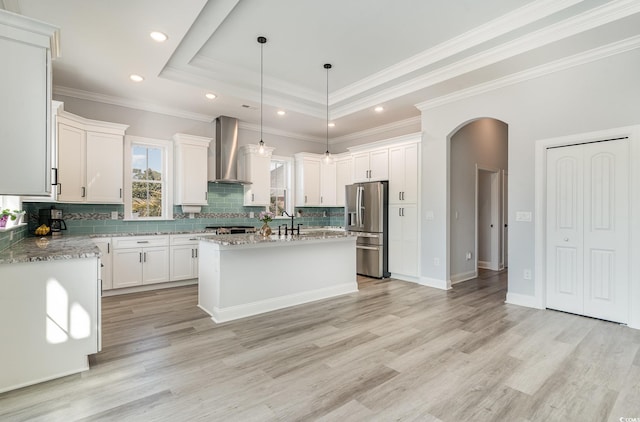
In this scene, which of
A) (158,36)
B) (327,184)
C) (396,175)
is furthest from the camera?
(327,184)

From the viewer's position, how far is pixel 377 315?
3721 mm

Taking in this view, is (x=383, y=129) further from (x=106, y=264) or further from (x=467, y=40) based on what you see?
(x=106, y=264)

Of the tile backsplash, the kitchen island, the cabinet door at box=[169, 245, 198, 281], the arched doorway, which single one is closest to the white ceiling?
the arched doorway

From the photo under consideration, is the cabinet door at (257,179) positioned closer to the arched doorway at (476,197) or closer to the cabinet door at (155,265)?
the cabinet door at (155,265)

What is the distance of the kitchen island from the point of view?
11.7 ft

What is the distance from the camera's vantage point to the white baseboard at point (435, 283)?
4934 millimetres

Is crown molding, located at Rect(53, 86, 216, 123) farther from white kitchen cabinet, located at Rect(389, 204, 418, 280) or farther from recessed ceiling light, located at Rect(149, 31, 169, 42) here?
white kitchen cabinet, located at Rect(389, 204, 418, 280)

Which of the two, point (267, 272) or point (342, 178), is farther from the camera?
point (342, 178)

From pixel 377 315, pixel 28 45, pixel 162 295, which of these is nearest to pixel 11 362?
pixel 28 45

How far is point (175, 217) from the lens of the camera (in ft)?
18.0

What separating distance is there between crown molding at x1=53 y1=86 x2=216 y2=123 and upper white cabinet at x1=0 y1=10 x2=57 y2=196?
3.06 metres

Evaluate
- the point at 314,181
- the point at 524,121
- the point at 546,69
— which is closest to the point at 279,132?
the point at 314,181

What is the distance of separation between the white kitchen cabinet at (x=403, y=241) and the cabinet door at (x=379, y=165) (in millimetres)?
595

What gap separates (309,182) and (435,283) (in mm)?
3302
